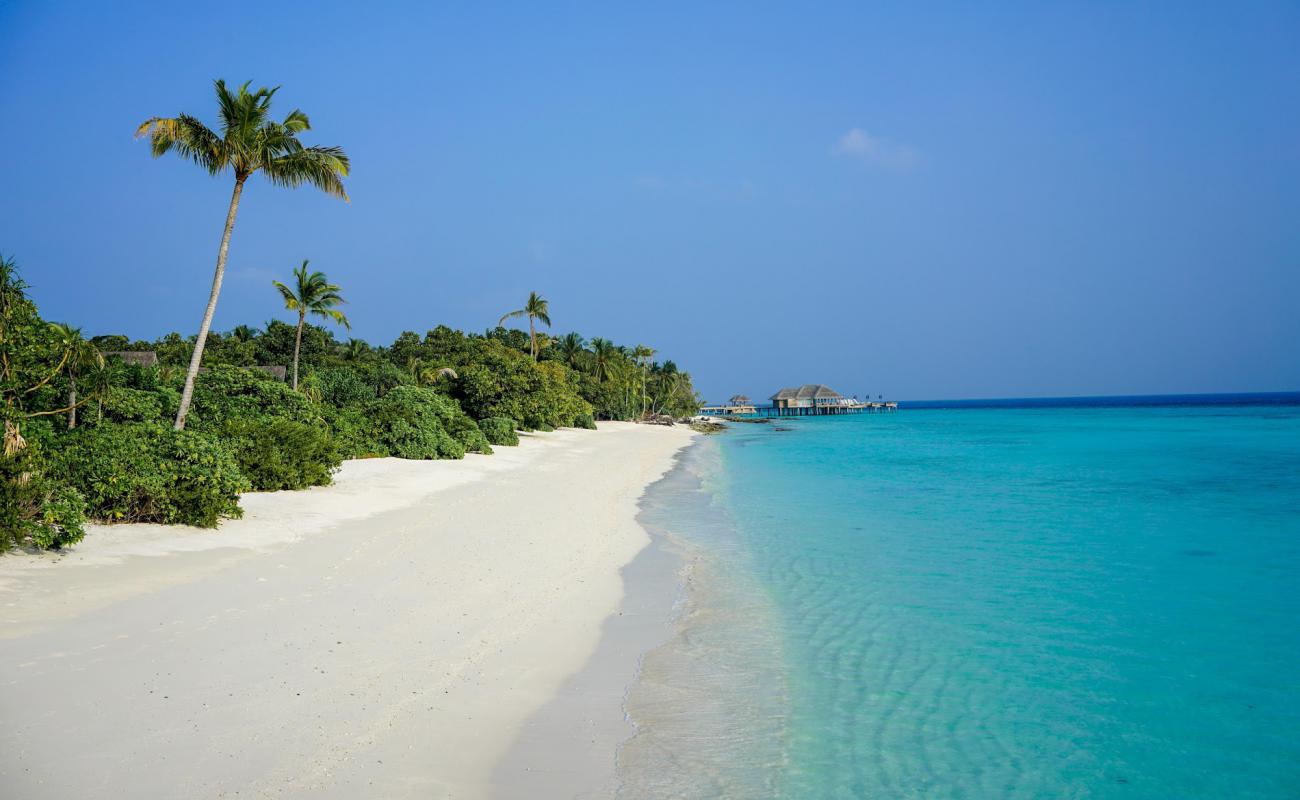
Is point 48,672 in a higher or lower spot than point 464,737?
higher

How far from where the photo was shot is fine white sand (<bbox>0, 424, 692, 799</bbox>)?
15.0ft

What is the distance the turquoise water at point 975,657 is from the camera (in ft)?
17.9

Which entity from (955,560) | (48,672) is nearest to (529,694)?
(48,672)

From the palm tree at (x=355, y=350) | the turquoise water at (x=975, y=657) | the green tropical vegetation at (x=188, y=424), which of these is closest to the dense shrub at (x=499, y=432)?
the green tropical vegetation at (x=188, y=424)

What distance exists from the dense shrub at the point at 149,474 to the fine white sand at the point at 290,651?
38 cm

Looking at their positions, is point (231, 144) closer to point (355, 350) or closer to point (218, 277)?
point (218, 277)

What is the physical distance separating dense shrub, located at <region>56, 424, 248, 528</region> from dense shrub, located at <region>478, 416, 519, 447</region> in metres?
19.7

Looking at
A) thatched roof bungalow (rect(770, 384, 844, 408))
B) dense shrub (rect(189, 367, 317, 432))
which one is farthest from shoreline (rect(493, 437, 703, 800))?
thatched roof bungalow (rect(770, 384, 844, 408))

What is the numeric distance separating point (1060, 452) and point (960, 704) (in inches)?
1512

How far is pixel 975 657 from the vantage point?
7922 mm

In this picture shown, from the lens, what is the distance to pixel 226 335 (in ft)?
176

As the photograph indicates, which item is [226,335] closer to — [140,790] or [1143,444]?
[140,790]

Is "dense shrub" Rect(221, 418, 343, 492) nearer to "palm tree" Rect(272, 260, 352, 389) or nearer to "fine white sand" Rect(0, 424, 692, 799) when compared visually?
"fine white sand" Rect(0, 424, 692, 799)

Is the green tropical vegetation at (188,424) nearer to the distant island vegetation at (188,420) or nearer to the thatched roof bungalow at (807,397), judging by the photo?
the distant island vegetation at (188,420)
